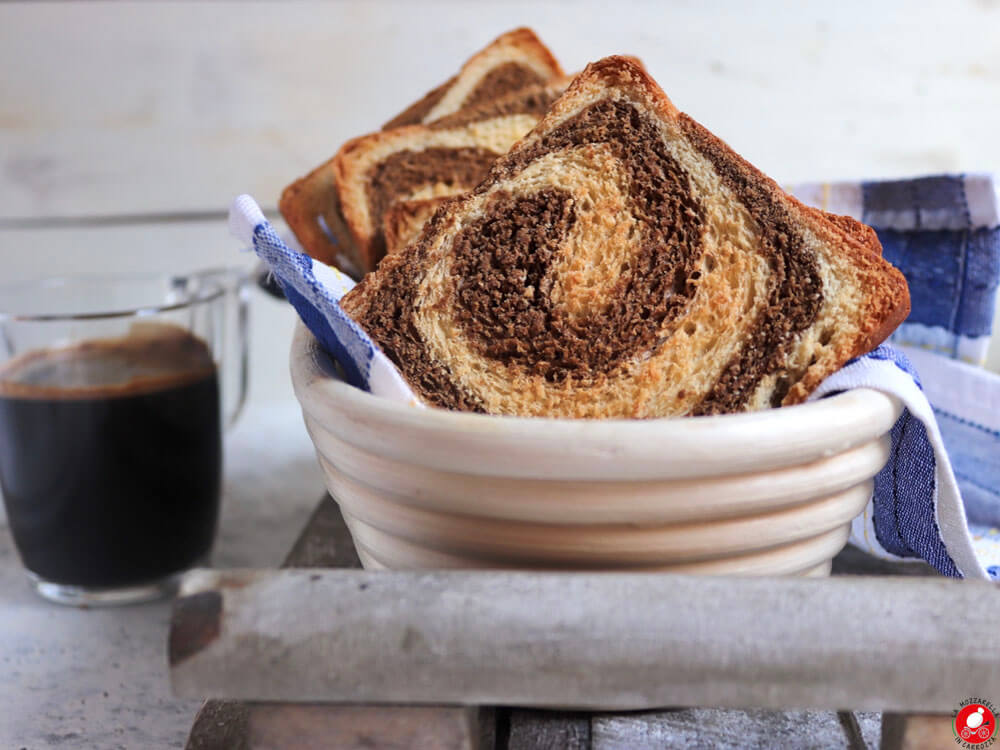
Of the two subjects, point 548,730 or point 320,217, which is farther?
point 320,217

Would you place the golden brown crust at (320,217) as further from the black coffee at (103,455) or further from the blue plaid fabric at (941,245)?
the blue plaid fabric at (941,245)

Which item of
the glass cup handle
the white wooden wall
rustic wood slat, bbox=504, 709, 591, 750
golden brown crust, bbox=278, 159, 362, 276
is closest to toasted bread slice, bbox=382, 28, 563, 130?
golden brown crust, bbox=278, 159, 362, 276

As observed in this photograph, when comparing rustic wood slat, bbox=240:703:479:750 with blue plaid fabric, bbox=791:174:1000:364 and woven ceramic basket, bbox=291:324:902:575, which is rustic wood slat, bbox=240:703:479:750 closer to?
woven ceramic basket, bbox=291:324:902:575

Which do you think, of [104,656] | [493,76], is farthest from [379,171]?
[104,656]

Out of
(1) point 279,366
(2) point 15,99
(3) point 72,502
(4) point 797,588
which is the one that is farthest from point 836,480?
(2) point 15,99

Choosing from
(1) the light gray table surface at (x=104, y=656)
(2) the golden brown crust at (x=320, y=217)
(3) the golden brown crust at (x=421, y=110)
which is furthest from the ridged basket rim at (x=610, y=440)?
(3) the golden brown crust at (x=421, y=110)

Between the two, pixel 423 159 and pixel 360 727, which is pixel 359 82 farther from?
pixel 360 727

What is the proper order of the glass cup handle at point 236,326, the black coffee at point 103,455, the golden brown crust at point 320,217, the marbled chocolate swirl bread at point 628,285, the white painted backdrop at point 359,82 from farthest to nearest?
the white painted backdrop at point 359,82
the glass cup handle at point 236,326
the golden brown crust at point 320,217
the black coffee at point 103,455
the marbled chocolate swirl bread at point 628,285
